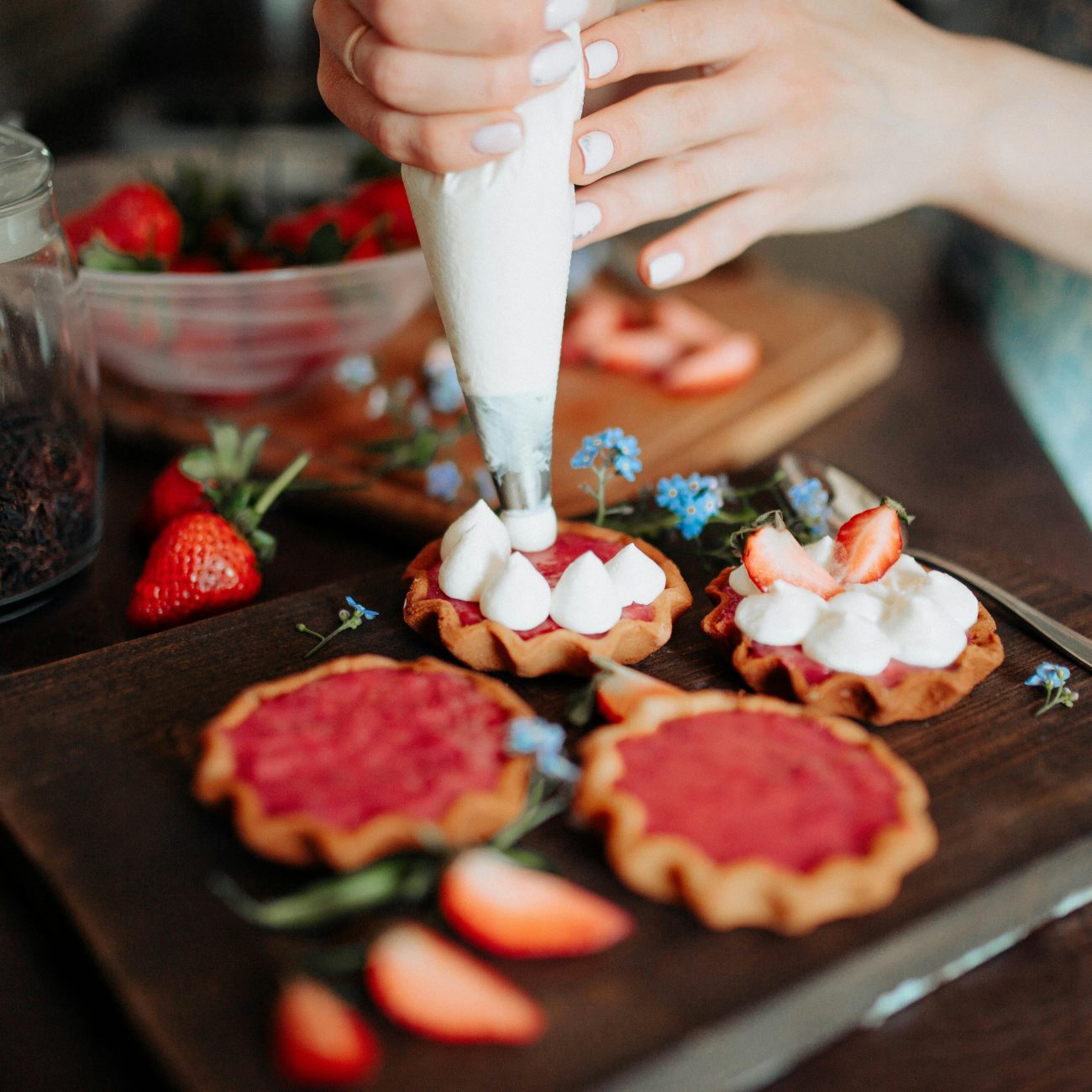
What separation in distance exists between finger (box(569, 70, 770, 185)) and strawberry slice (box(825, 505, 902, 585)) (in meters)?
0.57

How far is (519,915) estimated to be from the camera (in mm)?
932

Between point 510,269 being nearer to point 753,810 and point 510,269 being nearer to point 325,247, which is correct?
point 753,810

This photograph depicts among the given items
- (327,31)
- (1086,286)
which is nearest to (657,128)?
(327,31)

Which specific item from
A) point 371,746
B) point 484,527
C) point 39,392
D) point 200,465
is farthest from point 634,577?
point 39,392

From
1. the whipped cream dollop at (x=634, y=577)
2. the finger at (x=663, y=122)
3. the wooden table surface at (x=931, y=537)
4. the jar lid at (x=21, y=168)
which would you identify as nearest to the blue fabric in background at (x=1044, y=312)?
the wooden table surface at (x=931, y=537)

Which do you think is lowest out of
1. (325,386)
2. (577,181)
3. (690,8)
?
(325,386)

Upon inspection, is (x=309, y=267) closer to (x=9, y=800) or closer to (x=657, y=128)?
(x=657, y=128)

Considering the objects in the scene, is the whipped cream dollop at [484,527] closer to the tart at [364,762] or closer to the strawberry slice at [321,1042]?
the tart at [364,762]

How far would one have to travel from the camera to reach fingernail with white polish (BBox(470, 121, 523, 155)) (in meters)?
1.14

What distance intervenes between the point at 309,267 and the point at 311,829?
138 cm

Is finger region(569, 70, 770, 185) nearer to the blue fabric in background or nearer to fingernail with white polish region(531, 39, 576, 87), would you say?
fingernail with white polish region(531, 39, 576, 87)

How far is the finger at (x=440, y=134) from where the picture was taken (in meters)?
1.14

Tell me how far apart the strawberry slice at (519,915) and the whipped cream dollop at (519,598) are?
381 mm

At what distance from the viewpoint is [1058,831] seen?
108cm
